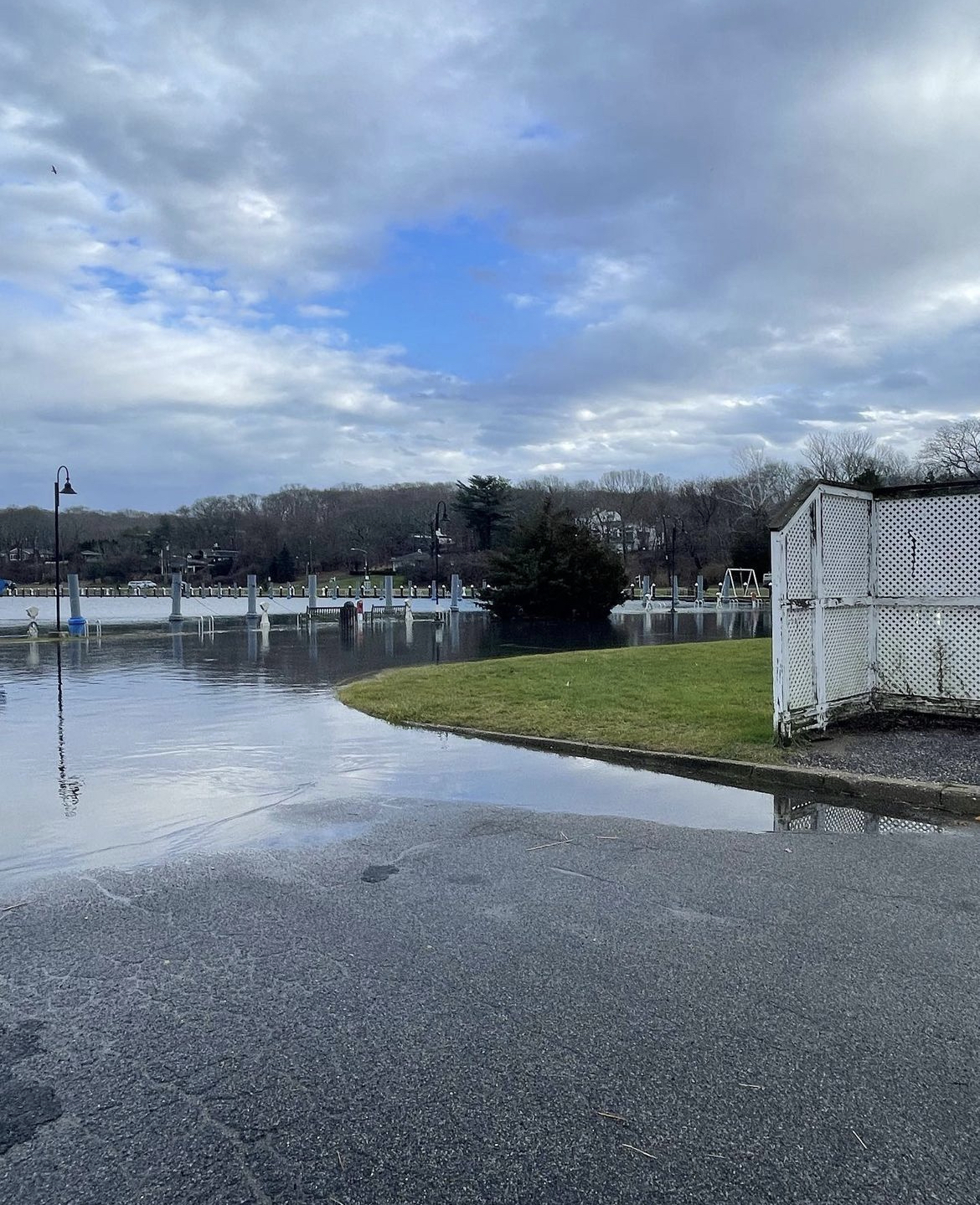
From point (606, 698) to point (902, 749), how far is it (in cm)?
459

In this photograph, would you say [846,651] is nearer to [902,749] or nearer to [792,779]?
[902,749]

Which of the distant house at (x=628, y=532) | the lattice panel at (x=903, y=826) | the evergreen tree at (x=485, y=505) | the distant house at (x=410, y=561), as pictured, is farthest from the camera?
the distant house at (x=628, y=532)

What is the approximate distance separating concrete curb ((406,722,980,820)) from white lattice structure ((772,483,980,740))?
3.29 ft

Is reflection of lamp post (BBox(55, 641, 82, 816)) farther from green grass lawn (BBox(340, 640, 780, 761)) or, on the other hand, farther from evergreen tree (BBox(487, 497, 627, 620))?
evergreen tree (BBox(487, 497, 627, 620))

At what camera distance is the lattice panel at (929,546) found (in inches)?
392

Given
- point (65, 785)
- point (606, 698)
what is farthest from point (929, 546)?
point (65, 785)

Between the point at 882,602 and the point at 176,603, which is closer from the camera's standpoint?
the point at 882,602

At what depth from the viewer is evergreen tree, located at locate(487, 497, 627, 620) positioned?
143 feet

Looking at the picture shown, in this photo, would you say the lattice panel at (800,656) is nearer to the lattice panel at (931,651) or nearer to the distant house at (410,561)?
the lattice panel at (931,651)

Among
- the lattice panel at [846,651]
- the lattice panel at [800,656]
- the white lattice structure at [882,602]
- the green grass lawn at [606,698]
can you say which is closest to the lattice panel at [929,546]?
the white lattice structure at [882,602]

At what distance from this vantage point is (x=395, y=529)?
12012cm

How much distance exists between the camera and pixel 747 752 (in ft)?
28.5

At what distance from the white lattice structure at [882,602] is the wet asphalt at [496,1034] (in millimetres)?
4057

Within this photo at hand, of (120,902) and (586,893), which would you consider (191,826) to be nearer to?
(120,902)
